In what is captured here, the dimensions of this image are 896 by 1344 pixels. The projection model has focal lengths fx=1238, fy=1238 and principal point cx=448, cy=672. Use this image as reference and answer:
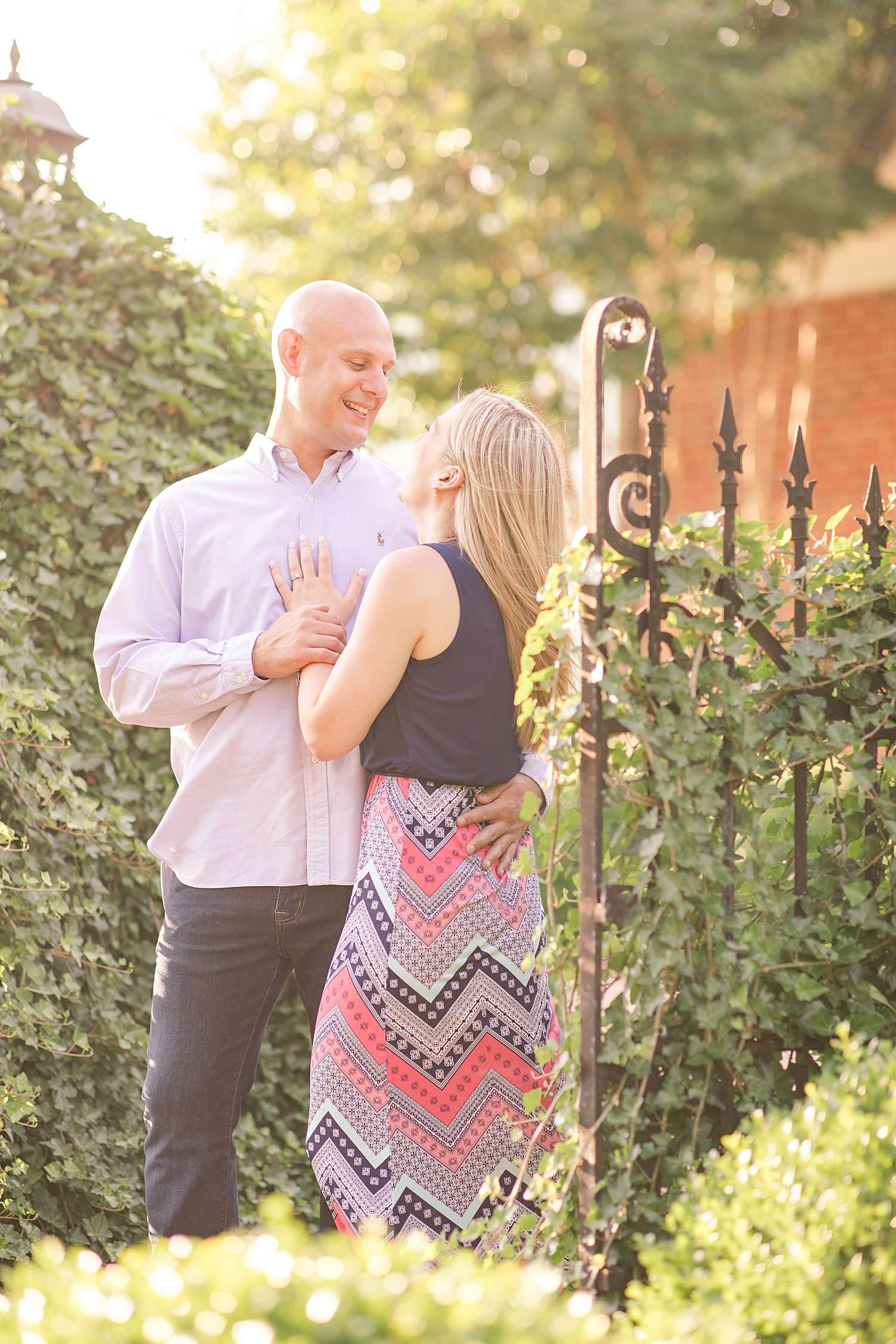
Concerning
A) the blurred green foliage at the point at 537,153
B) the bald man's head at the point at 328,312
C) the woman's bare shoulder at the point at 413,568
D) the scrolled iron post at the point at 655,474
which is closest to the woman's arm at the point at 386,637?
the woman's bare shoulder at the point at 413,568

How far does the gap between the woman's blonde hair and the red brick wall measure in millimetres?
8156

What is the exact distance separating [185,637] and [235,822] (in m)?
0.42

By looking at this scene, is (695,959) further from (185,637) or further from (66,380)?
(66,380)

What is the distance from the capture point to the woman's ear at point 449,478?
7.72 feet

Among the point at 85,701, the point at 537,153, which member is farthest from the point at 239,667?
the point at 537,153

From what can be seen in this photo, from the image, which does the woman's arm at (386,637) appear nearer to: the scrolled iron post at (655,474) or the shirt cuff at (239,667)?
the shirt cuff at (239,667)

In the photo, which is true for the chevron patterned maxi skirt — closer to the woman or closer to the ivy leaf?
the woman

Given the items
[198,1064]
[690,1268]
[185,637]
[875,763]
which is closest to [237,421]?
[185,637]

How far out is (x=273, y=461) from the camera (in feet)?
9.14

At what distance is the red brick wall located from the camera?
10.6m

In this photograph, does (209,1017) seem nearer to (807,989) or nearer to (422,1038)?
(422,1038)

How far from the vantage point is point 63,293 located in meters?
3.52

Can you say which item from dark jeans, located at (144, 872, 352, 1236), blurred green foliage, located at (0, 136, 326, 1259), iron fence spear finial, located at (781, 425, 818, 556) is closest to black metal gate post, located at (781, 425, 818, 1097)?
iron fence spear finial, located at (781, 425, 818, 556)

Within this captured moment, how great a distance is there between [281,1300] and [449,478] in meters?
1.56
